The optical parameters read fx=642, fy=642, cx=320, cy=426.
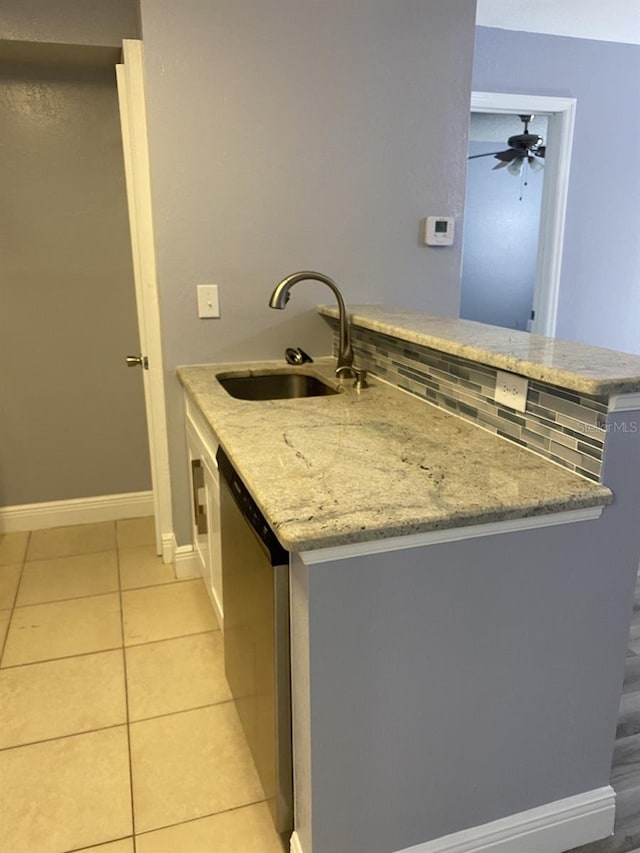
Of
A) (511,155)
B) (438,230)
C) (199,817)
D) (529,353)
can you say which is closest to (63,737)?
(199,817)

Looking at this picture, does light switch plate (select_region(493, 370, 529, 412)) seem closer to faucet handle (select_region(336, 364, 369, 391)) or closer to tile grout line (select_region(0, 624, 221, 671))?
faucet handle (select_region(336, 364, 369, 391))

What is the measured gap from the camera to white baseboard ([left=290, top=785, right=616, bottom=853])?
4.66ft

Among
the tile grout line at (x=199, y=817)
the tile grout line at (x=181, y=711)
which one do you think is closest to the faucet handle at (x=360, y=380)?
the tile grout line at (x=181, y=711)

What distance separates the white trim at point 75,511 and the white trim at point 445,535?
2.42 metres

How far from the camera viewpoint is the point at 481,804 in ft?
4.69

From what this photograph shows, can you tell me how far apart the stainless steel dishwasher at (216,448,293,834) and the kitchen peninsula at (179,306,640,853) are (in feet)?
0.12

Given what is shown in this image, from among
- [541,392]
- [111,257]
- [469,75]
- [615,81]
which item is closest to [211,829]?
[541,392]

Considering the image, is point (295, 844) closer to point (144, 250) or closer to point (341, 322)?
point (341, 322)

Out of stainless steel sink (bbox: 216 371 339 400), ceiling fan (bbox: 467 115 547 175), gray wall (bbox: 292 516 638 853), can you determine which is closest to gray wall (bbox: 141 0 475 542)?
stainless steel sink (bbox: 216 371 339 400)

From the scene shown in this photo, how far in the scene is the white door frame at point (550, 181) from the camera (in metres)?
3.38

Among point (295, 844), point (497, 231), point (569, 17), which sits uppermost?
point (569, 17)

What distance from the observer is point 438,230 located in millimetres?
2613

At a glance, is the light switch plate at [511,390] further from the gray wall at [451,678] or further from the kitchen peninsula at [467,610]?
the gray wall at [451,678]

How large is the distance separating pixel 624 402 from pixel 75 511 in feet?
9.18
